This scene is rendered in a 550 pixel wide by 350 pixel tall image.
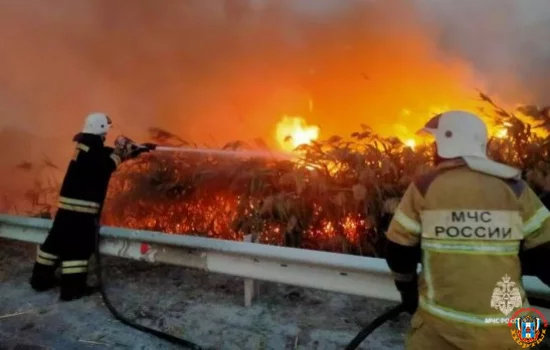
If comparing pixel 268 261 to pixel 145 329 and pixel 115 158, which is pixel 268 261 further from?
pixel 115 158

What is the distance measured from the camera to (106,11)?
27.0 feet

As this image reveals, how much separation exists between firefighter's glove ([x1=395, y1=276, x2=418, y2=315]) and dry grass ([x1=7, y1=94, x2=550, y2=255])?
4.95 ft

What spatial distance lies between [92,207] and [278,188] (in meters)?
1.65

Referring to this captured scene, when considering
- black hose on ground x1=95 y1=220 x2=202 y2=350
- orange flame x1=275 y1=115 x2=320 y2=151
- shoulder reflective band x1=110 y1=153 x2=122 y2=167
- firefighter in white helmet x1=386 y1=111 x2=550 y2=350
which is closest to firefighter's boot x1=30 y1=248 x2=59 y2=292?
black hose on ground x1=95 y1=220 x2=202 y2=350

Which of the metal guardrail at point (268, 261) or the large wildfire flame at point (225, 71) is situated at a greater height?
the large wildfire flame at point (225, 71)

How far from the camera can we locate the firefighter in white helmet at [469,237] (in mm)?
1957

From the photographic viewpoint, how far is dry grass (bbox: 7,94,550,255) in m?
4.02

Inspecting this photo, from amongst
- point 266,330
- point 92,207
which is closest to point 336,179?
point 266,330

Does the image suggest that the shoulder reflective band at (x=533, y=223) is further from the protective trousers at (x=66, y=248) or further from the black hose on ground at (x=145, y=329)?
the protective trousers at (x=66, y=248)

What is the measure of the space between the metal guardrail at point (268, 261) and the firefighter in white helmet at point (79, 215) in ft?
0.70

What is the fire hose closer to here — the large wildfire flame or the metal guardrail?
the metal guardrail

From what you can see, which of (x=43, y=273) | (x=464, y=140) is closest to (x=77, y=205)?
(x=43, y=273)

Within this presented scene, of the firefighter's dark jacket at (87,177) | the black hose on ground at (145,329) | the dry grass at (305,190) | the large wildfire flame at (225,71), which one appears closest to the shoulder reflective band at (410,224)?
the black hose on ground at (145,329)

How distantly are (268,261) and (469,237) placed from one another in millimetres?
1645
